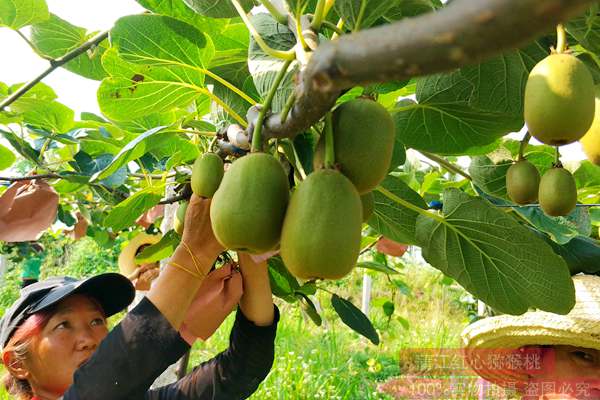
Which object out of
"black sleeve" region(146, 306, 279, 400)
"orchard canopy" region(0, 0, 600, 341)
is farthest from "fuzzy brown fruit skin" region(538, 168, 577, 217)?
"black sleeve" region(146, 306, 279, 400)

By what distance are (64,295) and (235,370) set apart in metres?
0.51

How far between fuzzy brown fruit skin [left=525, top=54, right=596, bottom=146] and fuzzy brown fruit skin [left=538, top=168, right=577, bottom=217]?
0.23m

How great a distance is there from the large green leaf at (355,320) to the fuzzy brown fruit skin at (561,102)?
124cm

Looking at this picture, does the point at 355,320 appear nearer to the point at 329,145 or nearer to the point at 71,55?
the point at 71,55

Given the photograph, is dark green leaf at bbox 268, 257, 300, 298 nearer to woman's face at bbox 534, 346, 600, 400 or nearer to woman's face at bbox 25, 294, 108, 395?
woman's face at bbox 25, 294, 108, 395

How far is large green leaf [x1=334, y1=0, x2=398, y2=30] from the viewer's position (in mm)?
577

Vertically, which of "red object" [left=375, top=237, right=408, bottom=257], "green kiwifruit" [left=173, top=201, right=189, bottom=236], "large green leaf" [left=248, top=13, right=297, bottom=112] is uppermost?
"large green leaf" [left=248, top=13, right=297, bottom=112]

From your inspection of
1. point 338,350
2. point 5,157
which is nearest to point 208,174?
point 5,157

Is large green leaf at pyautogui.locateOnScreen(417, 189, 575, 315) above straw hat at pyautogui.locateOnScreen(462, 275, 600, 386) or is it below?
above

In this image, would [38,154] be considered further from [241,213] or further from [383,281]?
[383,281]

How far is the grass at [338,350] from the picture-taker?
3.85 metres

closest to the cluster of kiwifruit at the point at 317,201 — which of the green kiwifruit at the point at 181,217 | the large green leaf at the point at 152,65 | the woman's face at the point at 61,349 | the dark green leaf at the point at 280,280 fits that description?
the large green leaf at the point at 152,65

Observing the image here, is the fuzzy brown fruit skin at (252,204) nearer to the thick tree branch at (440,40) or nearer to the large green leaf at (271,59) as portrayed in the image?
the large green leaf at (271,59)

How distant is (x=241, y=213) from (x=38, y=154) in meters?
1.37
